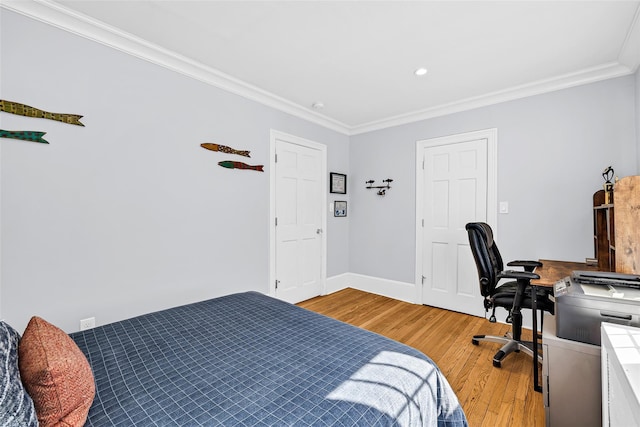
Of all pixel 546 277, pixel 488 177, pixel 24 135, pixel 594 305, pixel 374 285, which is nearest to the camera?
pixel 594 305

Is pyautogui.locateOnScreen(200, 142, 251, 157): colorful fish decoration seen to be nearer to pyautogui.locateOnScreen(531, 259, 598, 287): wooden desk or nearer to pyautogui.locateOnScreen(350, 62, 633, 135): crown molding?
pyautogui.locateOnScreen(350, 62, 633, 135): crown molding

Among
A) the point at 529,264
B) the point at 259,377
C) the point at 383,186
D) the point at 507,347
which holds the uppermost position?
the point at 383,186

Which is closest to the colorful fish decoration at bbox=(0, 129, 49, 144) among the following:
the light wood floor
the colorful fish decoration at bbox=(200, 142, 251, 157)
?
the colorful fish decoration at bbox=(200, 142, 251, 157)

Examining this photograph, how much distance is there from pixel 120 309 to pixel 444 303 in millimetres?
3327

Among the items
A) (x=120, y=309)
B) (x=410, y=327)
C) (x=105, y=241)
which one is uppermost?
(x=105, y=241)

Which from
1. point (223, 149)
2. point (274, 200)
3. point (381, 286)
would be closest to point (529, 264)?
point (381, 286)

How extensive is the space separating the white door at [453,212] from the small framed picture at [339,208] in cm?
118

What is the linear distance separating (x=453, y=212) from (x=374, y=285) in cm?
151

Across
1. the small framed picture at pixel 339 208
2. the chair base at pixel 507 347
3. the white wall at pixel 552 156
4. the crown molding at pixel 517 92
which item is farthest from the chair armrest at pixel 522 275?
the small framed picture at pixel 339 208

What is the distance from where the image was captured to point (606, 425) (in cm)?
125

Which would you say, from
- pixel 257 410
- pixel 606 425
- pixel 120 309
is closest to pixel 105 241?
pixel 120 309

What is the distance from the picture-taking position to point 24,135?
5.83 feet

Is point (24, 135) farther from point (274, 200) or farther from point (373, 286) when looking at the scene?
point (373, 286)

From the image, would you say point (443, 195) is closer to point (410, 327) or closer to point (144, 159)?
point (410, 327)
